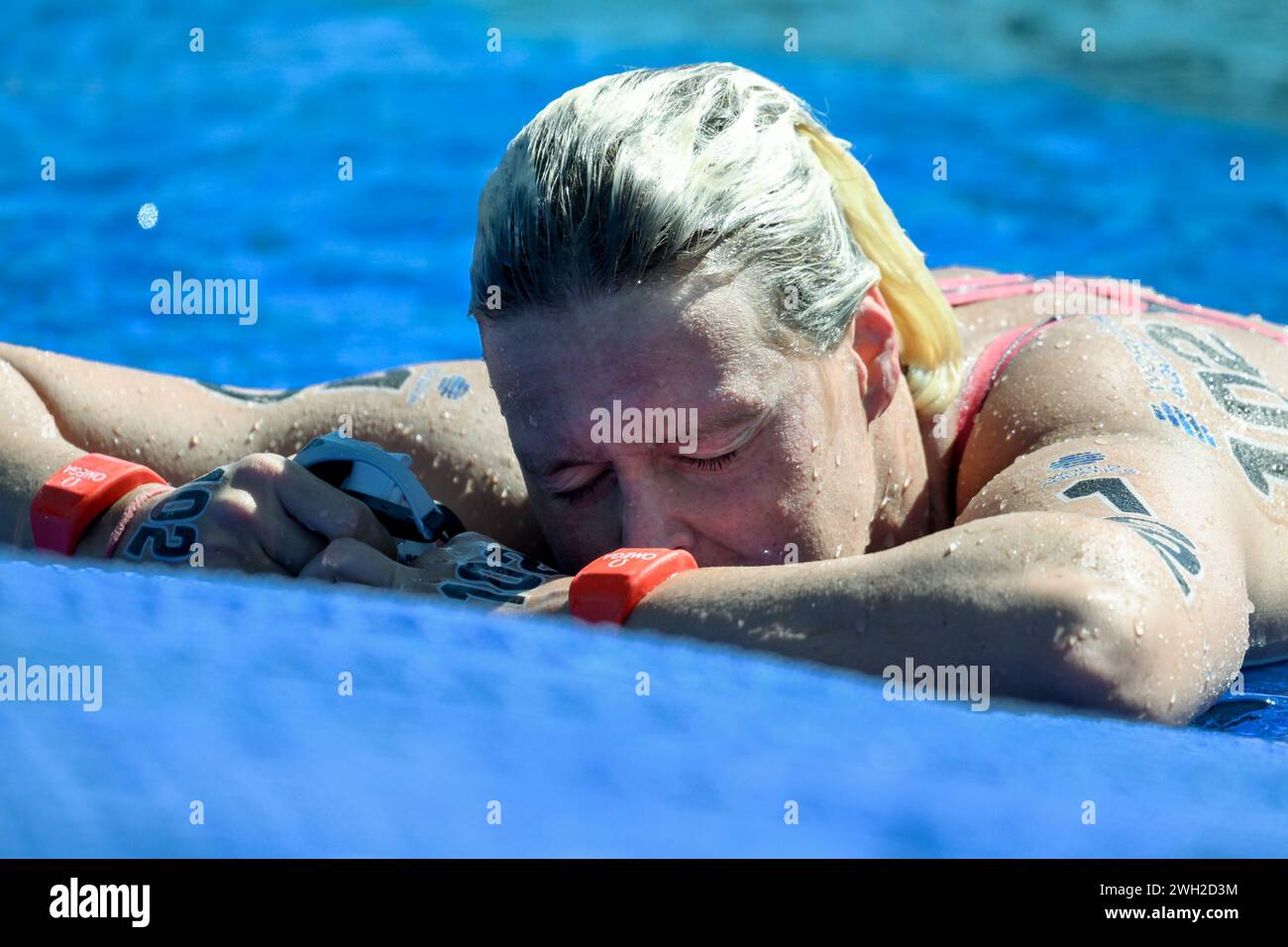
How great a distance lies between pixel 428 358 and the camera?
5.12m

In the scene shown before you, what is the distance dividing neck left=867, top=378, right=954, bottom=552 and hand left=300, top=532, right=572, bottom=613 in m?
0.60

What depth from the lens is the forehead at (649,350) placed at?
2.34 meters

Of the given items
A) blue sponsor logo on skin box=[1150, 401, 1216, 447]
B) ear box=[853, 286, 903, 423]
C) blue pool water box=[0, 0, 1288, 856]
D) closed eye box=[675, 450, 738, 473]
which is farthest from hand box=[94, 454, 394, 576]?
blue sponsor logo on skin box=[1150, 401, 1216, 447]

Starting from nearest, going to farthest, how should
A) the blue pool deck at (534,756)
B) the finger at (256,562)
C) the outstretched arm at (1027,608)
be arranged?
the blue pool deck at (534,756) < the outstretched arm at (1027,608) < the finger at (256,562)

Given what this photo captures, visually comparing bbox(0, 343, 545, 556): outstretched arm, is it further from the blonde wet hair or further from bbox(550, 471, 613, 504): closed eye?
the blonde wet hair

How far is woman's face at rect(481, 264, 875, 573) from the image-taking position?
2342 mm

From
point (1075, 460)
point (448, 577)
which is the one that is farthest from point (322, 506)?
point (1075, 460)

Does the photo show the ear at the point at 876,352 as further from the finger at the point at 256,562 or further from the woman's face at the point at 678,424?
the finger at the point at 256,562

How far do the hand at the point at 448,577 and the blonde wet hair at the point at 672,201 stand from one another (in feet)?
1.29

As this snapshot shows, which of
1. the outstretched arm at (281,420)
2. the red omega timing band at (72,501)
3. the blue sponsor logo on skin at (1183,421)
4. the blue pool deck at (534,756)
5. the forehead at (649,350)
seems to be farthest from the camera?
the outstretched arm at (281,420)

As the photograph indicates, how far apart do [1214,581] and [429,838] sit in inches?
47.8

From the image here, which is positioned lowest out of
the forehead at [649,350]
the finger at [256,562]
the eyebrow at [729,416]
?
the finger at [256,562]

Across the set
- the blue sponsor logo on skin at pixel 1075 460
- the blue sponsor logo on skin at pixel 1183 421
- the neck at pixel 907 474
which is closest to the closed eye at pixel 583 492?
the neck at pixel 907 474

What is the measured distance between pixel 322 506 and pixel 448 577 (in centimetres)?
22
